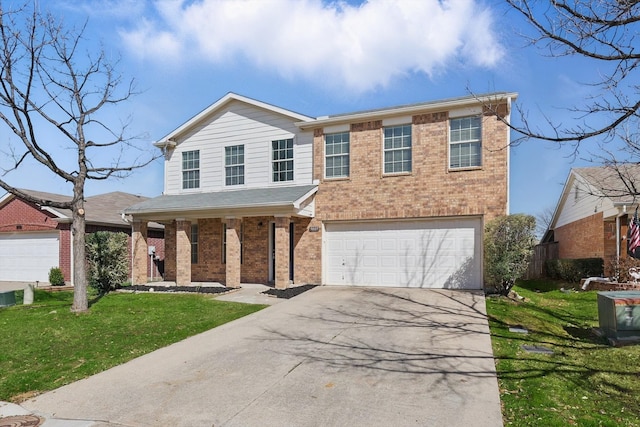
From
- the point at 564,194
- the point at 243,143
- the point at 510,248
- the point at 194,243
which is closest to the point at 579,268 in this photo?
the point at 510,248

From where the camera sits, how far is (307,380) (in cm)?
595

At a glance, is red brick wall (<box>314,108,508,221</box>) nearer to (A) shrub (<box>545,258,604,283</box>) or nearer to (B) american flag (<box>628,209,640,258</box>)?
(B) american flag (<box>628,209,640,258</box>)

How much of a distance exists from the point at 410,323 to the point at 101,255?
11587 millimetres

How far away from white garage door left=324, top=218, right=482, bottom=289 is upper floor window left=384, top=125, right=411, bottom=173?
6.20ft

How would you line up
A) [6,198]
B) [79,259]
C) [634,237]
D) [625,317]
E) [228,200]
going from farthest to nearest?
[6,198] → [228,200] → [634,237] → [79,259] → [625,317]

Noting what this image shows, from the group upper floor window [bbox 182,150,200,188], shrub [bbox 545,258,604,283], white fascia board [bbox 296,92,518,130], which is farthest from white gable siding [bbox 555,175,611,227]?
upper floor window [bbox 182,150,200,188]

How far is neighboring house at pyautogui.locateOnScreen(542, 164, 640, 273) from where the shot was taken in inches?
592

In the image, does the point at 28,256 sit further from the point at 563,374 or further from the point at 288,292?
the point at 563,374

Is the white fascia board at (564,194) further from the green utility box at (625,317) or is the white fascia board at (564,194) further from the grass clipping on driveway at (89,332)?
the grass clipping on driveway at (89,332)

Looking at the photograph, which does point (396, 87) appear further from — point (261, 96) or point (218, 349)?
point (218, 349)

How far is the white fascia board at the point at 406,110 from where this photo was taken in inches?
511

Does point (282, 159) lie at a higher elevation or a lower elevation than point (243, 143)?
lower

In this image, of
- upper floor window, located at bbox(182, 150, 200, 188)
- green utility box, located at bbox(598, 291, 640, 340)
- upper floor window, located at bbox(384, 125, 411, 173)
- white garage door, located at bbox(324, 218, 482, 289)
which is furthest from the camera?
upper floor window, located at bbox(182, 150, 200, 188)

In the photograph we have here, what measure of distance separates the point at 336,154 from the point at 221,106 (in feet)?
17.8
